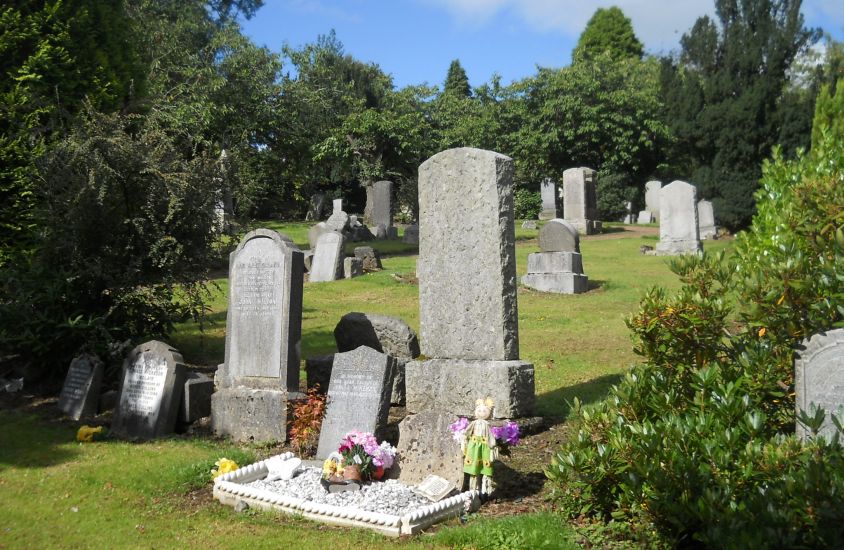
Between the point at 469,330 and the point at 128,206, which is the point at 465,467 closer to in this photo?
the point at 469,330

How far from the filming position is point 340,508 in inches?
241

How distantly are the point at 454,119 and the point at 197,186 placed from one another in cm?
3810

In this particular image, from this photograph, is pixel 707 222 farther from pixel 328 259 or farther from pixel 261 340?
pixel 261 340

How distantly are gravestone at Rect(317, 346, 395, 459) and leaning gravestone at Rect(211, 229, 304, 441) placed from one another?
0.87 m

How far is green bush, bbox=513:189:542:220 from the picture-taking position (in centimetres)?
4531

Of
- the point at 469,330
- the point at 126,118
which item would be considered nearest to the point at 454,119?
the point at 126,118

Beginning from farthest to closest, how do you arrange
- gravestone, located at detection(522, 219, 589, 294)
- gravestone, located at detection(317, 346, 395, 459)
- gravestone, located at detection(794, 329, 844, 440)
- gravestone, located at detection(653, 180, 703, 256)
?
gravestone, located at detection(653, 180, 703, 256), gravestone, located at detection(522, 219, 589, 294), gravestone, located at detection(317, 346, 395, 459), gravestone, located at detection(794, 329, 844, 440)

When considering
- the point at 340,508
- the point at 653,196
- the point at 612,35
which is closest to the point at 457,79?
the point at 612,35

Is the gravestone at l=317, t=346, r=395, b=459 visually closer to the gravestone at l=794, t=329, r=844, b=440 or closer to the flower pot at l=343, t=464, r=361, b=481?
the flower pot at l=343, t=464, r=361, b=481

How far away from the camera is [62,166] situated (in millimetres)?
10961

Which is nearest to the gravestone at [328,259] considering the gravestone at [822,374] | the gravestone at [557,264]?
the gravestone at [557,264]

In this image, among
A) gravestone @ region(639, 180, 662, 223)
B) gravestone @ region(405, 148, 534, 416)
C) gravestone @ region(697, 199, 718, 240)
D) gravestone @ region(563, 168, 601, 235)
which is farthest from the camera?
gravestone @ region(639, 180, 662, 223)

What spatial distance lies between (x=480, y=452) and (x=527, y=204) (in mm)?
39735

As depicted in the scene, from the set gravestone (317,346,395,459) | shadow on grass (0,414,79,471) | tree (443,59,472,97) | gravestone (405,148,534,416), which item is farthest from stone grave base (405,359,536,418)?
tree (443,59,472,97)
